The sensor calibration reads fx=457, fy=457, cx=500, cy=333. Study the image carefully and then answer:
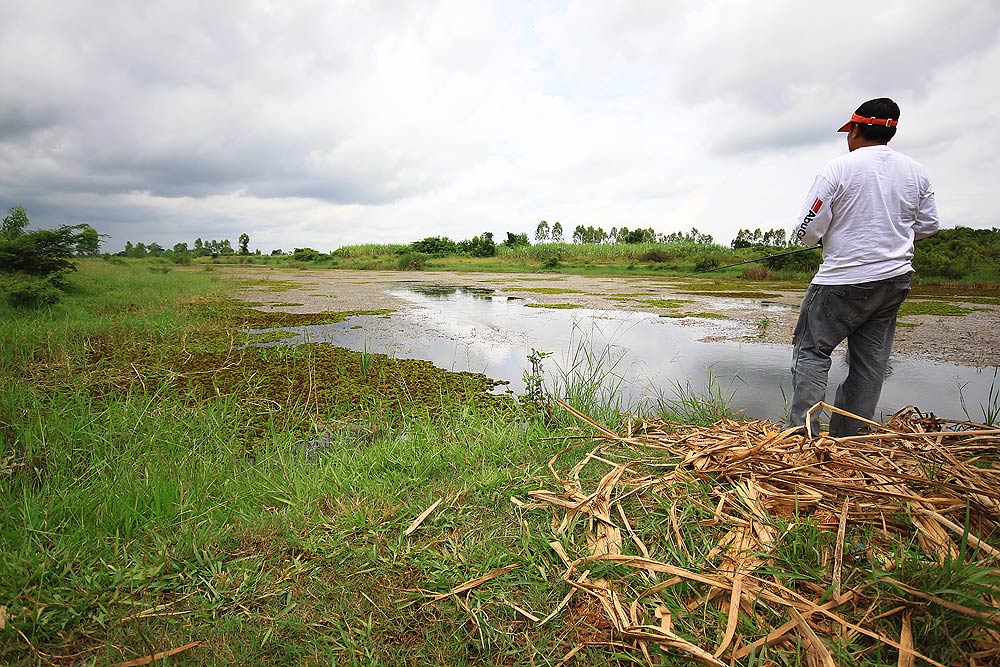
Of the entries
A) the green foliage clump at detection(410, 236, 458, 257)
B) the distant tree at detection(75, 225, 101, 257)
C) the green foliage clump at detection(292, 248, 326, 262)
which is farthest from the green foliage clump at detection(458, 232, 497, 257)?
the distant tree at detection(75, 225, 101, 257)

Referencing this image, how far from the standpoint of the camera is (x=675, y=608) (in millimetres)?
1155

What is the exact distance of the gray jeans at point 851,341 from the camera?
221 centimetres

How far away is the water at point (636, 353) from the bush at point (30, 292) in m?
2.99

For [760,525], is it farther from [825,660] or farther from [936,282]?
[936,282]

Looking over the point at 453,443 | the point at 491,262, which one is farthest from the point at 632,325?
the point at 491,262

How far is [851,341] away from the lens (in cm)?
243

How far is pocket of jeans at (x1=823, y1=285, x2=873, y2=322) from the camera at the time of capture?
221cm

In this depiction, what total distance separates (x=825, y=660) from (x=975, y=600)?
33cm

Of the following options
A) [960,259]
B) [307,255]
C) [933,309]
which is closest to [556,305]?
[933,309]

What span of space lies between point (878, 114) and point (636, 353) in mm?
3415

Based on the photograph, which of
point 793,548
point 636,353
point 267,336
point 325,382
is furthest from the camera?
point 267,336

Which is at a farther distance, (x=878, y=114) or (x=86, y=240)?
(x=86, y=240)

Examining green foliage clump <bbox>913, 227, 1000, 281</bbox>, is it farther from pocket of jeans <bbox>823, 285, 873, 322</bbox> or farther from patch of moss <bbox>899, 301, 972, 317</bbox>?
pocket of jeans <bbox>823, 285, 873, 322</bbox>

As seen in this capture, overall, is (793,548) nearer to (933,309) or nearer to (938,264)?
(933,309)
